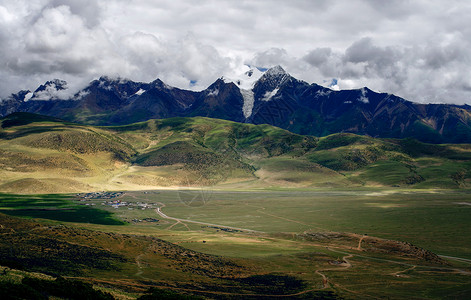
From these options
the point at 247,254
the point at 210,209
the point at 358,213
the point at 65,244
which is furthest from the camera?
the point at 210,209

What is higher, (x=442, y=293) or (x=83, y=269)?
(x=83, y=269)

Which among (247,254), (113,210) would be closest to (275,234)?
(247,254)

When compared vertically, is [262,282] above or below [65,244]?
below

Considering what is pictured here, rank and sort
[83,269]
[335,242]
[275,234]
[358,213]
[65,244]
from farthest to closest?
[358,213], [275,234], [335,242], [65,244], [83,269]

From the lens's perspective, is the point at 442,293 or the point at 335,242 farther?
the point at 335,242

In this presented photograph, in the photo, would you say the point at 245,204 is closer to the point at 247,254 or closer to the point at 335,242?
the point at 335,242

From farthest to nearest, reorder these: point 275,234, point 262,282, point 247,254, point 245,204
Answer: point 245,204, point 275,234, point 247,254, point 262,282

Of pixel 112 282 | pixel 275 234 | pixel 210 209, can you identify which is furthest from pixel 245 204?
pixel 112 282

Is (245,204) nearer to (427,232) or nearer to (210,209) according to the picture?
(210,209)

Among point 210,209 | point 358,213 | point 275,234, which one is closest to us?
point 275,234
